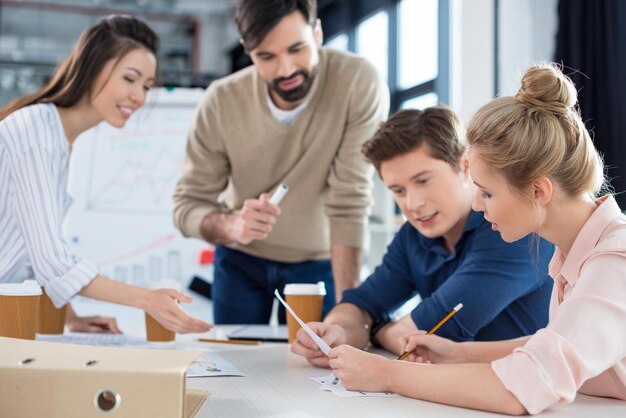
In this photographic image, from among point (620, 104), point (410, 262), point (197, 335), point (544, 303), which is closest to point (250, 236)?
point (197, 335)

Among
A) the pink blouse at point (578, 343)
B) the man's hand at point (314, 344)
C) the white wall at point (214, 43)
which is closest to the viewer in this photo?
the pink blouse at point (578, 343)

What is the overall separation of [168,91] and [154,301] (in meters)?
2.31

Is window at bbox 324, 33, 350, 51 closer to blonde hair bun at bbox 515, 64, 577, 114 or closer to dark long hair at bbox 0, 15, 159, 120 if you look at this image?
dark long hair at bbox 0, 15, 159, 120

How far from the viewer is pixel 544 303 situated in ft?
5.00

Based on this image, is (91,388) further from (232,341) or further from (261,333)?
(261,333)

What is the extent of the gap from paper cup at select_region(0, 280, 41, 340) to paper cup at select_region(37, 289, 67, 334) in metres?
0.31

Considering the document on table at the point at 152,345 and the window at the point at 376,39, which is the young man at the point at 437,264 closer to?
the document on table at the point at 152,345

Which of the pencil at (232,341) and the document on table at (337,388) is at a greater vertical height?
the document on table at (337,388)

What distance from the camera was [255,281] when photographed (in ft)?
7.34

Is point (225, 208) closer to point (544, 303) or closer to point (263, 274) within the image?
point (263, 274)

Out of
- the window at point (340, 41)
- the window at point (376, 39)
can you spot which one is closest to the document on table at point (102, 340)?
the window at point (376, 39)

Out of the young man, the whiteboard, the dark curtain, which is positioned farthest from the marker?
the whiteboard

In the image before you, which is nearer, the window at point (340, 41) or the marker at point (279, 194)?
the marker at point (279, 194)

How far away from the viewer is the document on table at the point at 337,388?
1.04 metres
